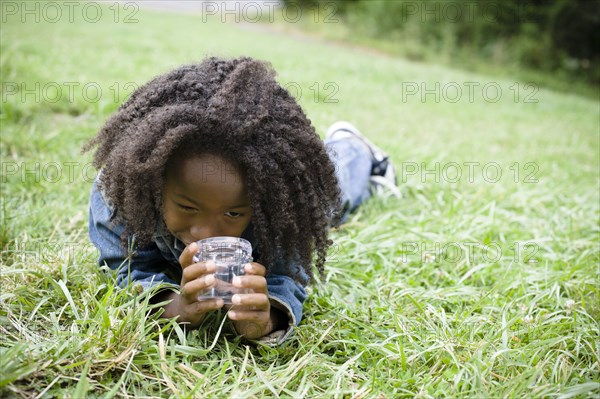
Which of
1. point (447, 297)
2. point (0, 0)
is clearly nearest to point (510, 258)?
point (447, 297)

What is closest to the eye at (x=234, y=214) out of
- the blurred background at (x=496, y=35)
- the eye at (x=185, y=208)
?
the eye at (x=185, y=208)

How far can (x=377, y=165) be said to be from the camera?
334 cm

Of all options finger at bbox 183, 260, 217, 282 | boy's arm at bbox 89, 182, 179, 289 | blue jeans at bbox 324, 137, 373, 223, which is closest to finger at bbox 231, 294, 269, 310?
finger at bbox 183, 260, 217, 282

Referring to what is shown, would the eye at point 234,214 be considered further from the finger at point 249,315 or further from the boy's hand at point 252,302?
the finger at point 249,315

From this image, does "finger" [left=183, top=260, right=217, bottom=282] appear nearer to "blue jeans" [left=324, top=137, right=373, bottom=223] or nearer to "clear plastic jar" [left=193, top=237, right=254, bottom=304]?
"clear plastic jar" [left=193, top=237, right=254, bottom=304]

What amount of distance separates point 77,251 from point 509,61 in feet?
51.1

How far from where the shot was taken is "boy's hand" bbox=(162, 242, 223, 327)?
154 centimetres

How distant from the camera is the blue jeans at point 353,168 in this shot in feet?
9.66

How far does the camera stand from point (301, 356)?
68.2 inches

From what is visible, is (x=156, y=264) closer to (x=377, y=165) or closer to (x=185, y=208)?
(x=185, y=208)

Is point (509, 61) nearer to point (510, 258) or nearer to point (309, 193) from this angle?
point (510, 258)

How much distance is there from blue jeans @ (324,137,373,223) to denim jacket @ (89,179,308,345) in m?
1.02

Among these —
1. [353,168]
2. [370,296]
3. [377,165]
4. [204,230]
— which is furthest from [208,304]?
[377,165]

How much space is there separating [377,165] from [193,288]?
1996 millimetres
